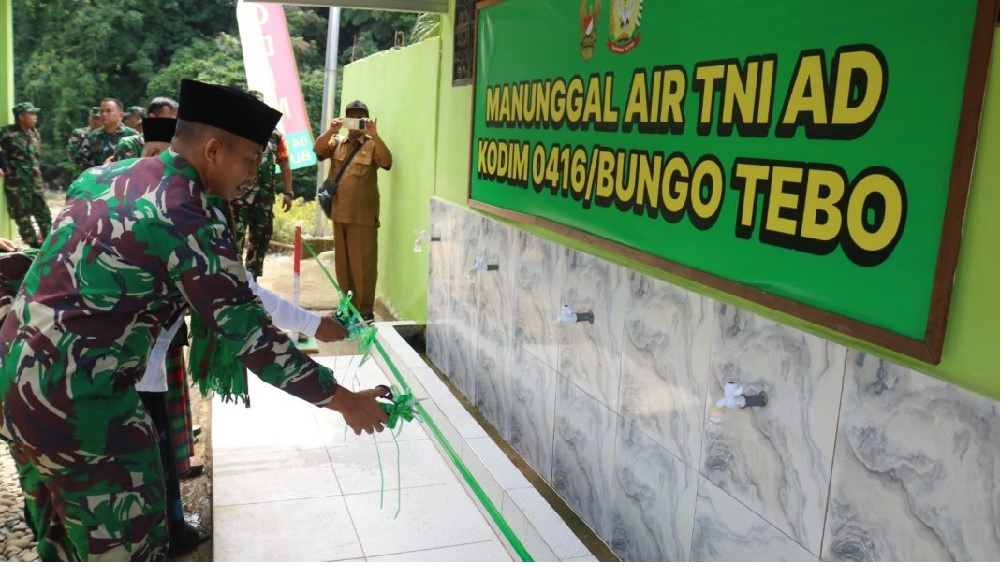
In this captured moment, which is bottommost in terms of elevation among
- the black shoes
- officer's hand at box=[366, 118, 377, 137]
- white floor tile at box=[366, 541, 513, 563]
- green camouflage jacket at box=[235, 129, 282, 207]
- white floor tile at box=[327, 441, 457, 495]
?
the black shoes

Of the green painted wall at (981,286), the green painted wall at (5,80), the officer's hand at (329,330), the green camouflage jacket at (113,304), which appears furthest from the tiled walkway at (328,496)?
the green painted wall at (5,80)

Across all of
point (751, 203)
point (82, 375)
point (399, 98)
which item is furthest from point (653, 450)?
point (399, 98)

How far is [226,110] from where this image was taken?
2.14 metres

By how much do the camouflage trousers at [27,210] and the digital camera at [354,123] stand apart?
5.08 meters

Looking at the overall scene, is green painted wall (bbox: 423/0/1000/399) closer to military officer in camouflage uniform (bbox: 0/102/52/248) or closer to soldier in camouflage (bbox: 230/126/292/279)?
soldier in camouflage (bbox: 230/126/292/279)

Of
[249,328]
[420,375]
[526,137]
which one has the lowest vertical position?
[420,375]

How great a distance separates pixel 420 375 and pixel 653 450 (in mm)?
2034

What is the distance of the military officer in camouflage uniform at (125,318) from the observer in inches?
80.0

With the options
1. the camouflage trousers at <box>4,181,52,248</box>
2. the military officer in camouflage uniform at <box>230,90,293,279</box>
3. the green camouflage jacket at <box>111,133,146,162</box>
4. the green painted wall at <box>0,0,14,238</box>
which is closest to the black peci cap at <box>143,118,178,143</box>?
the green camouflage jacket at <box>111,133,146,162</box>

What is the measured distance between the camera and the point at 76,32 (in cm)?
2280

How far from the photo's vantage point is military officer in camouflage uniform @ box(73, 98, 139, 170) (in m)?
8.84

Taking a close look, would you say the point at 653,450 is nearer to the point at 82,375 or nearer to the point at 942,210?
the point at 942,210

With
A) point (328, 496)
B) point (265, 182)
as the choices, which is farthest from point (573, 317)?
point (265, 182)

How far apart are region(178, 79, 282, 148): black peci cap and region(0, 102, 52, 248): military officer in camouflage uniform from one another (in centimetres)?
885
